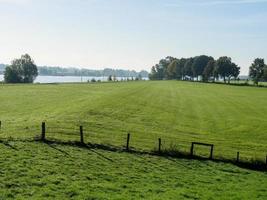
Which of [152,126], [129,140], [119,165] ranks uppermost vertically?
[119,165]

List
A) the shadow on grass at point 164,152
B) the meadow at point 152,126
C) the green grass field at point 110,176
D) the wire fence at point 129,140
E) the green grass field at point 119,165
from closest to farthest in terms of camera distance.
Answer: the green grass field at point 110,176
the green grass field at point 119,165
the shadow on grass at point 164,152
the wire fence at point 129,140
the meadow at point 152,126

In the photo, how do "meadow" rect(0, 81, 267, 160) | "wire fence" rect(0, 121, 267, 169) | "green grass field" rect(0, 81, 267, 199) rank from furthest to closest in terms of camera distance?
1. "meadow" rect(0, 81, 267, 160)
2. "wire fence" rect(0, 121, 267, 169)
3. "green grass field" rect(0, 81, 267, 199)

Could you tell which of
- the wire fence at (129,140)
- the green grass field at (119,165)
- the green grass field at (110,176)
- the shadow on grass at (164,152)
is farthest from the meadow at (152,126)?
the green grass field at (110,176)

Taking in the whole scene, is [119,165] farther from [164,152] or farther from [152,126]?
[152,126]

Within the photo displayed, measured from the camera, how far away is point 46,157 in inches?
985

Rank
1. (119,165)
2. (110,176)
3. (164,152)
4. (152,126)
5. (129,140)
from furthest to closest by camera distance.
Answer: (152,126) < (129,140) < (164,152) < (119,165) < (110,176)

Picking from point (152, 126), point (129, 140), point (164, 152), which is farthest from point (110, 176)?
point (152, 126)

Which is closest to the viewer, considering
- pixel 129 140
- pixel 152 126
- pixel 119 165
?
pixel 119 165

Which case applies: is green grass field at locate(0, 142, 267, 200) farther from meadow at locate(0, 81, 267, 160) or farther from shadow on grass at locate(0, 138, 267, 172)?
meadow at locate(0, 81, 267, 160)

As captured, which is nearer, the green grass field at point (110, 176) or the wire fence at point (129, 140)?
the green grass field at point (110, 176)

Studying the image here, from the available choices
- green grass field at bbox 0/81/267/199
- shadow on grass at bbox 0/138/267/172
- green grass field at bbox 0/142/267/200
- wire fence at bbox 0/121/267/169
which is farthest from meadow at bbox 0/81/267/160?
green grass field at bbox 0/142/267/200

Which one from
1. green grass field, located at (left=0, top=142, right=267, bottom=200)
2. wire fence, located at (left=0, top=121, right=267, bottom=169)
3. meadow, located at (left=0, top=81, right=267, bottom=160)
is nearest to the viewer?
green grass field, located at (left=0, top=142, right=267, bottom=200)

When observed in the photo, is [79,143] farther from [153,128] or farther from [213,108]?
[213,108]

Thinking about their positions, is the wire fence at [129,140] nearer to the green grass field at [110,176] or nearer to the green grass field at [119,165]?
the green grass field at [119,165]
